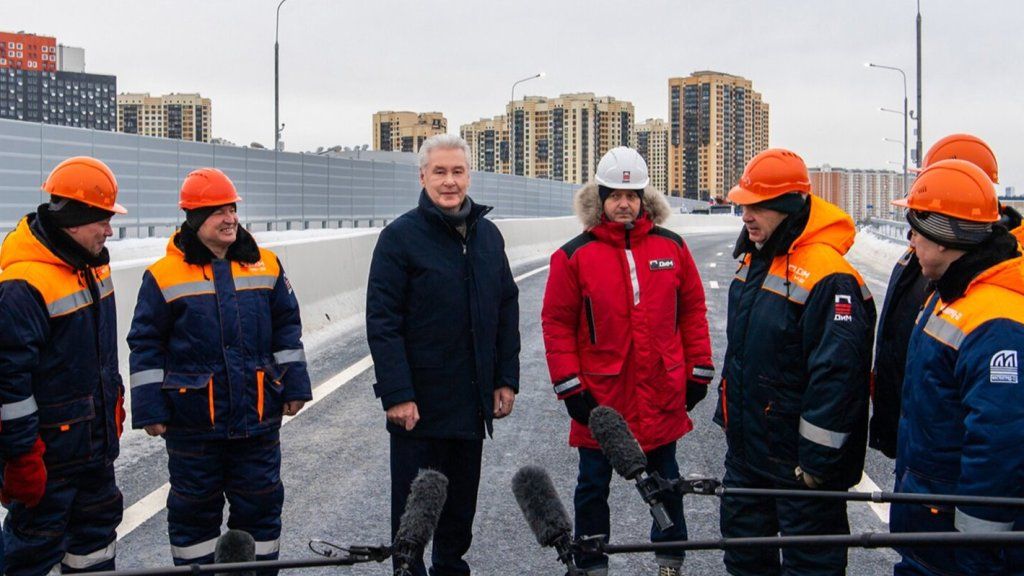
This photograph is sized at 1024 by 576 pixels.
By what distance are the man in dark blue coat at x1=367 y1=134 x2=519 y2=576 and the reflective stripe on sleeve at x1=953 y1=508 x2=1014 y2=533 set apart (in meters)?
2.09

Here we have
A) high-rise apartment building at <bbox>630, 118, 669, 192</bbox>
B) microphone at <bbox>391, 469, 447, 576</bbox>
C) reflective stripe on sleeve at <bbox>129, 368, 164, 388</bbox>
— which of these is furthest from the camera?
high-rise apartment building at <bbox>630, 118, 669, 192</bbox>

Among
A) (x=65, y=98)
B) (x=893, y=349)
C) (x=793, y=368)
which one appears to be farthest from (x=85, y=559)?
(x=65, y=98)

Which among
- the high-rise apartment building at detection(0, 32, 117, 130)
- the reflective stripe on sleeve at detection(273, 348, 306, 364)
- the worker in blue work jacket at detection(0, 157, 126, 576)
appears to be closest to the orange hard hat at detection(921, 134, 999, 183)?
the reflective stripe on sleeve at detection(273, 348, 306, 364)

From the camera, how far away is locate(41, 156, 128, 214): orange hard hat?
463cm

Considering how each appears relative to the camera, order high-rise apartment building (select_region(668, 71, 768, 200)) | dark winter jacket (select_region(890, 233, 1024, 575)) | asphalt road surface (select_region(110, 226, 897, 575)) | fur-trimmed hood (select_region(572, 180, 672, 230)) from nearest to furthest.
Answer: dark winter jacket (select_region(890, 233, 1024, 575)), fur-trimmed hood (select_region(572, 180, 672, 230)), asphalt road surface (select_region(110, 226, 897, 575)), high-rise apartment building (select_region(668, 71, 768, 200))

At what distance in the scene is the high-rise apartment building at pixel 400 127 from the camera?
137750 mm

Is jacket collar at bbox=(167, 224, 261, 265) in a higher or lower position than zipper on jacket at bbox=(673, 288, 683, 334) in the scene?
higher

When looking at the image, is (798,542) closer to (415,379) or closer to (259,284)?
(415,379)

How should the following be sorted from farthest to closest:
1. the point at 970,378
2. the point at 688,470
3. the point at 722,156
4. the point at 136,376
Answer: the point at 722,156, the point at 688,470, the point at 136,376, the point at 970,378

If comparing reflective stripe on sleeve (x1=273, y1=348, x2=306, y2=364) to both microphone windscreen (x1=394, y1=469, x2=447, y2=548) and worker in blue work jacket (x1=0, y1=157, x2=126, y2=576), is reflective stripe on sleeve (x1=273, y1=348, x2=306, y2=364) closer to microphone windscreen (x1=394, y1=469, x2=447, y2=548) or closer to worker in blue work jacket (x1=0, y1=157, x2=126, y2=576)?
worker in blue work jacket (x1=0, y1=157, x2=126, y2=576)

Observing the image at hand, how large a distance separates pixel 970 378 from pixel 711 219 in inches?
2761

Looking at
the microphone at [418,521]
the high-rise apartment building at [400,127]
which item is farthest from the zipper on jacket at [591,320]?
the high-rise apartment building at [400,127]

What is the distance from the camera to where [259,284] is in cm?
497

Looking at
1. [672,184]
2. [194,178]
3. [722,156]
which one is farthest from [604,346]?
[672,184]
